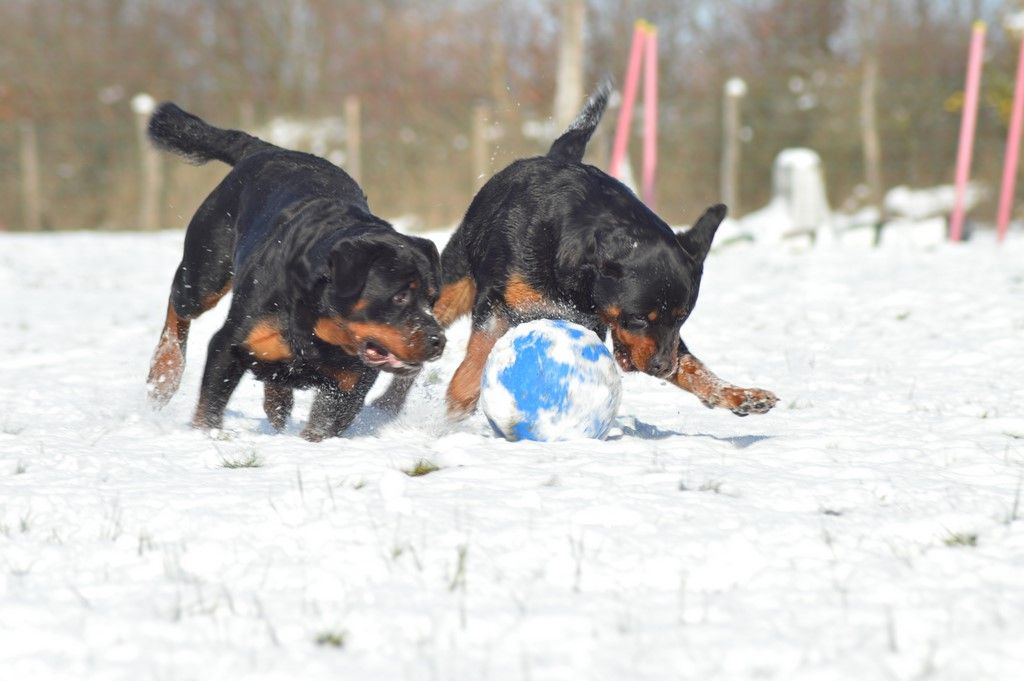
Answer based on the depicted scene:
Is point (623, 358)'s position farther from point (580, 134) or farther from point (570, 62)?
point (570, 62)

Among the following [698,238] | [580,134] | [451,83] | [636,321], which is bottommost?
[636,321]

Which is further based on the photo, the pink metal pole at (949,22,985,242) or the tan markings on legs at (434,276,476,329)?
the pink metal pole at (949,22,985,242)

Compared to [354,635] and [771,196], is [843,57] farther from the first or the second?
[354,635]

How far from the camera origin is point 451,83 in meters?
24.3

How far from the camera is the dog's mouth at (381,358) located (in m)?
4.13

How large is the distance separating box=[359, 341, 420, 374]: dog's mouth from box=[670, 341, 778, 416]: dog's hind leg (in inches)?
41.9

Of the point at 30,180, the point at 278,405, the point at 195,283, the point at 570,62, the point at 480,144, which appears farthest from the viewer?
the point at 30,180

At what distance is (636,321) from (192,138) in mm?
2464

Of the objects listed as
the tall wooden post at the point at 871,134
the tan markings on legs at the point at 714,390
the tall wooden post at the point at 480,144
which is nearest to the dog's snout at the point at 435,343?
the tan markings on legs at the point at 714,390

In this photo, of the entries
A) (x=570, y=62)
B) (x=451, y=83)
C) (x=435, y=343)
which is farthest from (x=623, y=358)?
(x=451, y=83)

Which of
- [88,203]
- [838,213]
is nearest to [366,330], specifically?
[838,213]

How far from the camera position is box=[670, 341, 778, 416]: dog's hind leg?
4.55 m

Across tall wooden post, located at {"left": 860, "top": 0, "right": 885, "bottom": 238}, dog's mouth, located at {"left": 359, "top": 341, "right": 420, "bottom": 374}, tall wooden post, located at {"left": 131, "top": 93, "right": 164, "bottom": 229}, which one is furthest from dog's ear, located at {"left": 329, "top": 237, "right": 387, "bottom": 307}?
tall wooden post, located at {"left": 131, "top": 93, "right": 164, "bottom": 229}

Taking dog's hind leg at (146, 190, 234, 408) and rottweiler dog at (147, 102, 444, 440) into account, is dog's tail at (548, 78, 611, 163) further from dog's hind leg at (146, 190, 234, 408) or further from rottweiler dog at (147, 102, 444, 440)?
dog's hind leg at (146, 190, 234, 408)
